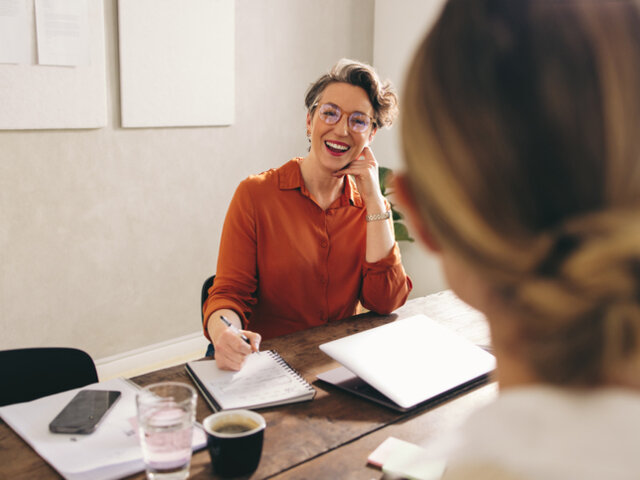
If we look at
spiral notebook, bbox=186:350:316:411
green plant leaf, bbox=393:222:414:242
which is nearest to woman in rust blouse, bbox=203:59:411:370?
spiral notebook, bbox=186:350:316:411

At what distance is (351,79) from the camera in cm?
189

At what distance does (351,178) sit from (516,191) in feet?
5.34

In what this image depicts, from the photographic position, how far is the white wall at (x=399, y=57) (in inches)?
141

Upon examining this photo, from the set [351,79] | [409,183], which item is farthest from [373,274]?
[409,183]

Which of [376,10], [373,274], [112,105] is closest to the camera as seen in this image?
[373,274]

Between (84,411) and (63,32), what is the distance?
6.57ft

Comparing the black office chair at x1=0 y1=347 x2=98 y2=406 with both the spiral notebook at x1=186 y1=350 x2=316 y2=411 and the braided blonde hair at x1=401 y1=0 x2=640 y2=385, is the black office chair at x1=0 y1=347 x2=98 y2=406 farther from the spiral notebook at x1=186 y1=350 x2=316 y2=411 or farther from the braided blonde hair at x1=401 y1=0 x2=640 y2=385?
the braided blonde hair at x1=401 y1=0 x2=640 y2=385

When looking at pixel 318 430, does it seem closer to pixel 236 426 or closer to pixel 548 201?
pixel 236 426

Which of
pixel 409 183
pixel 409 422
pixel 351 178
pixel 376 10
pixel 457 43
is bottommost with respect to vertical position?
pixel 409 422

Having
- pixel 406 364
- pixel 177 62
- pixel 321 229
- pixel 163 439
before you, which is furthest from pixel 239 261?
pixel 177 62

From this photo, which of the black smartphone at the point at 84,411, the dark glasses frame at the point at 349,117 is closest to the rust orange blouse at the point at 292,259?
the dark glasses frame at the point at 349,117

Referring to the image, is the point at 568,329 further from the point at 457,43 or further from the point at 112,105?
the point at 112,105

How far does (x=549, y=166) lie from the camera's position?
1.38 ft

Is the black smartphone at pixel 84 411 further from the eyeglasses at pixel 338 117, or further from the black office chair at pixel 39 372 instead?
the eyeglasses at pixel 338 117
